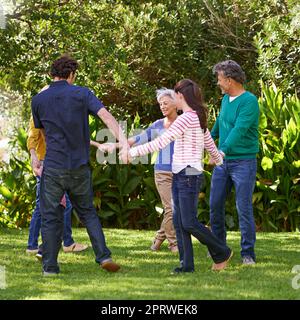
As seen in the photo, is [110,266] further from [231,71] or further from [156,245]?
[231,71]

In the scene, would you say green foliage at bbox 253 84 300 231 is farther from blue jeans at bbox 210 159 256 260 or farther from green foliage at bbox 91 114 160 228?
blue jeans at bbox 210 159 256 260

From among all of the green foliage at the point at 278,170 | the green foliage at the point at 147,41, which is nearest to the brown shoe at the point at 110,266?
the green foliage at the point at 278,170

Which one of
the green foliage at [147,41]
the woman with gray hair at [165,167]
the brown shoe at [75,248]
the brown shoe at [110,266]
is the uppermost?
the green foliage at [147,41]

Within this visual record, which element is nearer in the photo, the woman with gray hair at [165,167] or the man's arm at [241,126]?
the man's arm at [241,126]

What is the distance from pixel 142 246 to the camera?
31.0 feet

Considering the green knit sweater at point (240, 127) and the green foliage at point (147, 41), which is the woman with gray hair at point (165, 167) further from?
the green foliage at point (147, 41)

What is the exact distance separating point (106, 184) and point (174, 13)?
5381mm

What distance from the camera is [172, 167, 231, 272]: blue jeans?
7094 mm

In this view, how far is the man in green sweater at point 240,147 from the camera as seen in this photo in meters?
7.76

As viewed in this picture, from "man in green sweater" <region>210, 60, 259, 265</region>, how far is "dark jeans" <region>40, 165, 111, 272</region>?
139 centimetres

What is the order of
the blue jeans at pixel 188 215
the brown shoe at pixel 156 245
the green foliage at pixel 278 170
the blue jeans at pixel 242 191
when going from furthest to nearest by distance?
1. the green foliage at pixel 278 170
2. the brown shoe at pixel 156 245
3. the blue jeans at pixel 242 191
4. the blue jeans at pixel 188 215

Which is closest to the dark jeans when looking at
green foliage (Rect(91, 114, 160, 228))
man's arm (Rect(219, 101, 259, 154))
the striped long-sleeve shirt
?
the striped long-sleeve shirt

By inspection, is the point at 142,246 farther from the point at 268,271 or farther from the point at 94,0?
the point at 94,0
